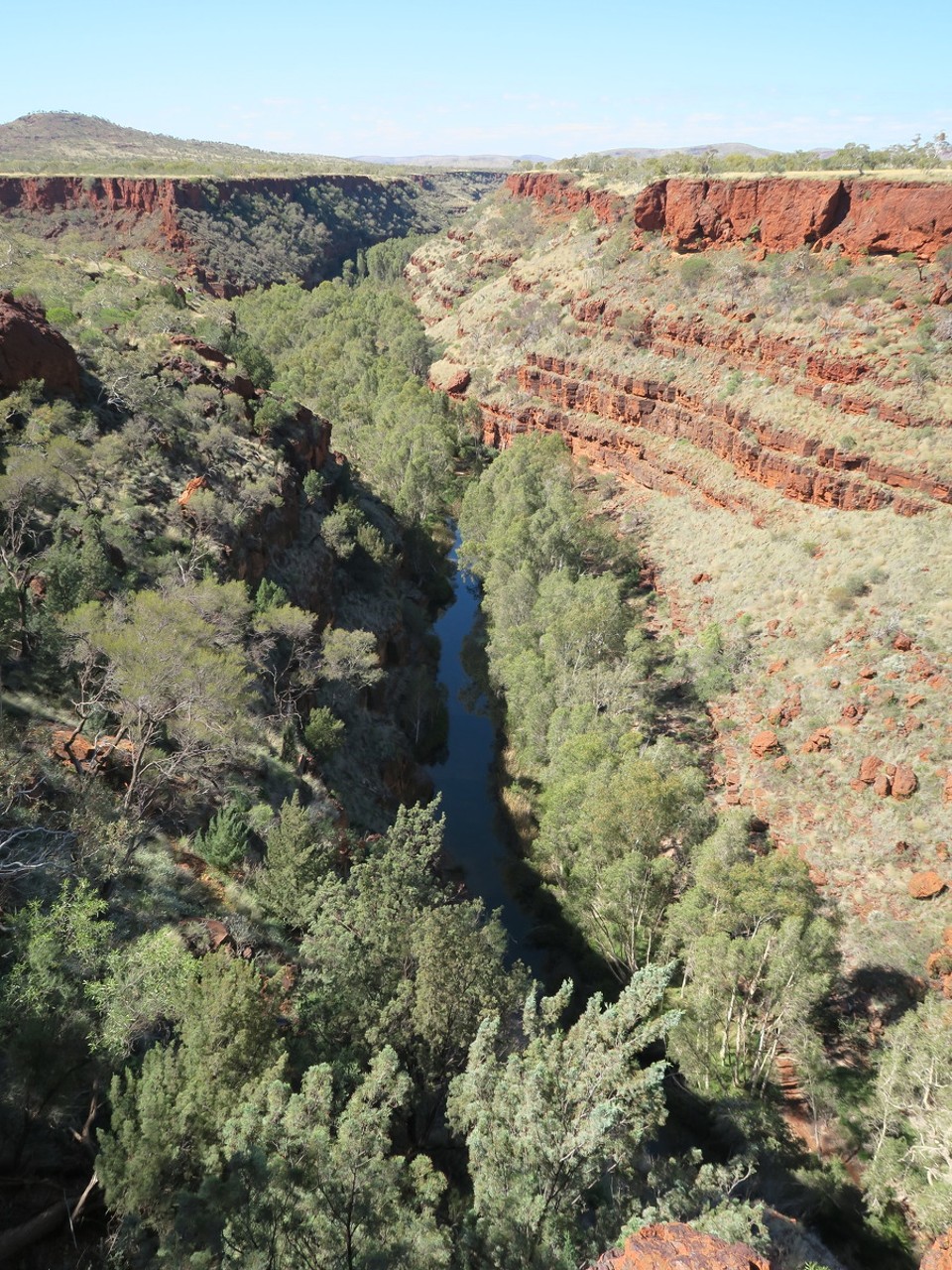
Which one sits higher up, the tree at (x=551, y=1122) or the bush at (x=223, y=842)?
the tree at (x=551, y=1122)

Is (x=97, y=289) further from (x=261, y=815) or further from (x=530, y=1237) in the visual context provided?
(x=530, y=1237)

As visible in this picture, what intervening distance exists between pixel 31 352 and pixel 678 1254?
40.5 metres

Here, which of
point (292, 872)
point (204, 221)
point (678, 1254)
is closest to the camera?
point (678, 1254)

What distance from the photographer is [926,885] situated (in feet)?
82.9

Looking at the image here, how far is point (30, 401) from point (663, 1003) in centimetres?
3707

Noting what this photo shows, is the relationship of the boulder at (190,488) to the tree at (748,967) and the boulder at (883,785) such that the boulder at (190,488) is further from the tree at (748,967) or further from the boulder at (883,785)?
the boulder at (883,785)

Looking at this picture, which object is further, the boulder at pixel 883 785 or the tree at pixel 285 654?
the tree at pixel 285 654

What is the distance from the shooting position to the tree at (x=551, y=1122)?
12.0 meters

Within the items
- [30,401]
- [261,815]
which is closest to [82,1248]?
[261,815]

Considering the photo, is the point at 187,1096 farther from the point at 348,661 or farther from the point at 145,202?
the point at 145,202

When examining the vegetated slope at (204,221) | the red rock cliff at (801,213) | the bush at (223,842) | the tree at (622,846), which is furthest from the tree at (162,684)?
the vegetated slope at (204,221)

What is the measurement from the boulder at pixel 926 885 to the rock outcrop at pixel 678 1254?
19753mm

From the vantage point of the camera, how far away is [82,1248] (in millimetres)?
12195

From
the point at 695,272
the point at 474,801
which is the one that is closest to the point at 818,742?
the point at 474,801
